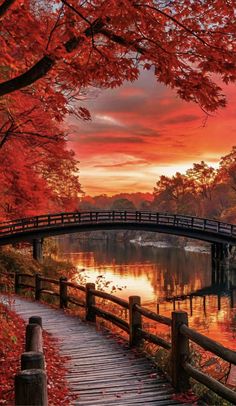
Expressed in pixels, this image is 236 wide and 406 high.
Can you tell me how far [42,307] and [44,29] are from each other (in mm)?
11585

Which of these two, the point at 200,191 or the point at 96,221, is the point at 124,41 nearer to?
the point at 96,221

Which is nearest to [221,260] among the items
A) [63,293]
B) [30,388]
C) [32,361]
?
[63,293]

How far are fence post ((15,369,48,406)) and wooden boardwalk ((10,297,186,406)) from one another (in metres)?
3.88

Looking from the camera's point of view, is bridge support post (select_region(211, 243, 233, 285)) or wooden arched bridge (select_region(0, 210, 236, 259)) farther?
bridge support post (select_region(211, 243, 233, 285))

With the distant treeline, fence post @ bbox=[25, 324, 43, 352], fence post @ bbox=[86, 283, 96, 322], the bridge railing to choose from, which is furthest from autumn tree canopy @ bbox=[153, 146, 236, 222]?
fence post @ bbox=[25, 324, 43, 352]

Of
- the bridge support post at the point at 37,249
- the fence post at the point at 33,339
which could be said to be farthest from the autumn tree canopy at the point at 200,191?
the fence post at the point at 33,339

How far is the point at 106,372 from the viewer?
941cm

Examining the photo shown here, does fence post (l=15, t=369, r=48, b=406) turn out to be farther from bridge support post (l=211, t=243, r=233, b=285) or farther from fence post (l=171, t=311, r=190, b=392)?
bridge support post (l=211, t=243, r=233, b=285)

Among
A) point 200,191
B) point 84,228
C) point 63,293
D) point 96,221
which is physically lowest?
point 63,293

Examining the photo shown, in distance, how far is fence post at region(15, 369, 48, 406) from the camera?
4047 millimetres

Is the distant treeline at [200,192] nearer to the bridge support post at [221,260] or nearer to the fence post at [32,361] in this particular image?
the bridge support post at [221,260]

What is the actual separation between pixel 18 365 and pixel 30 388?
5394 millimetres

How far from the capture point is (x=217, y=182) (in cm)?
10056

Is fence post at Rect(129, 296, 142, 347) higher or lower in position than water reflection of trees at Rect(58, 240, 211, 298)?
higher
